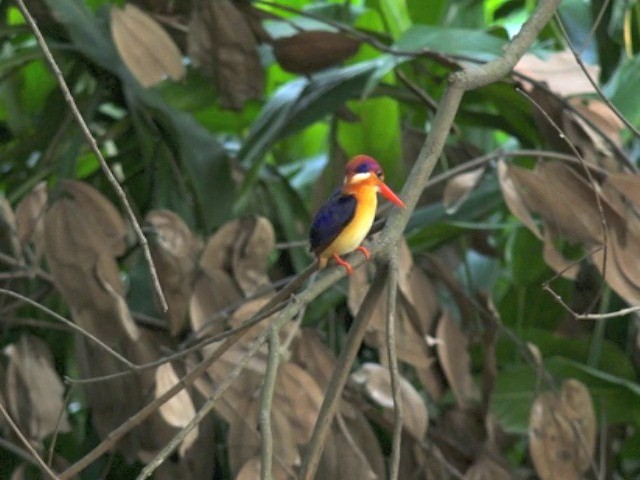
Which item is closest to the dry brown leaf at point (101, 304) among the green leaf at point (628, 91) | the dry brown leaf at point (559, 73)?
the dry brown leaf at point (559, 73)

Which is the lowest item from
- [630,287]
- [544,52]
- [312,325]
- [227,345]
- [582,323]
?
[582,323]

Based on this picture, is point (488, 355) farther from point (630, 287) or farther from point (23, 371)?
point (23, 371)

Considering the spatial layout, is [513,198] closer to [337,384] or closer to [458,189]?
[458,189]

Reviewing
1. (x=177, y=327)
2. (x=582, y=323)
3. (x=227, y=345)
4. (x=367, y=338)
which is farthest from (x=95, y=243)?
(x=582, y=323)

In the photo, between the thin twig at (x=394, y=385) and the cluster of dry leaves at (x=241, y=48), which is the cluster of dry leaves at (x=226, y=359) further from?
the thin twig at (x=394, y=385)

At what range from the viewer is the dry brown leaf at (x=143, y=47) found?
136cm

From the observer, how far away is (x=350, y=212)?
0.91 meters

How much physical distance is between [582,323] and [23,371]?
34.7 inches

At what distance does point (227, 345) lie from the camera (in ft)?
2.93

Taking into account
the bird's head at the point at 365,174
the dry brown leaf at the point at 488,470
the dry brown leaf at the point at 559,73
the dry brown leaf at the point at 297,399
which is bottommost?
the dry brown leaf at the point at 488,470

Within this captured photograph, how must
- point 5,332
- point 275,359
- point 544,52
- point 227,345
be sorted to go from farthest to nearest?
point 544,52 < point 5,332 < point 227,345 < point 275,359

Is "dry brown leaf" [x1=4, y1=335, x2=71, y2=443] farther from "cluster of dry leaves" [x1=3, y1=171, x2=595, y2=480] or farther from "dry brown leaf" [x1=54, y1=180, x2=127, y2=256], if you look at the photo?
"dry brown leaf" [x1=54, y1=180, x2=127, y2=256]

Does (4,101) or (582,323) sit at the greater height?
(4,101)

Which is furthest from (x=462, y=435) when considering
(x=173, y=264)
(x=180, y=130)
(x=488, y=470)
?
(x=180, y=130)
